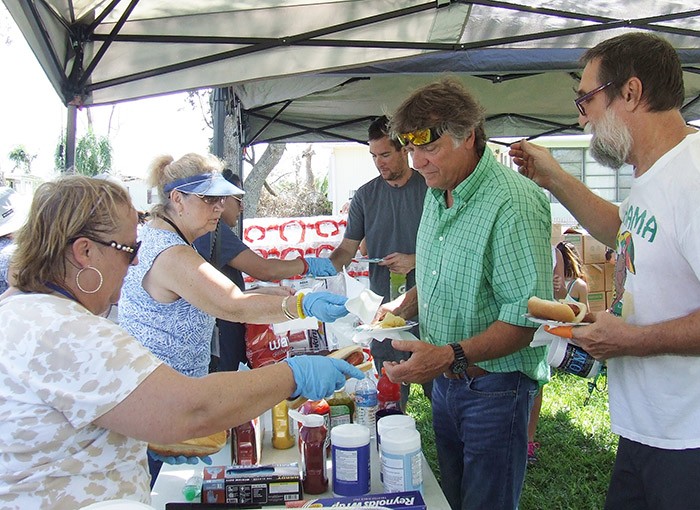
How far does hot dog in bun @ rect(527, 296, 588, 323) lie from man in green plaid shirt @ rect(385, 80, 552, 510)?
12 centimetres

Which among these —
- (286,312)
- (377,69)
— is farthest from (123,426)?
(377,69)

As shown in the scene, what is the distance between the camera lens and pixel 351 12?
155 inches

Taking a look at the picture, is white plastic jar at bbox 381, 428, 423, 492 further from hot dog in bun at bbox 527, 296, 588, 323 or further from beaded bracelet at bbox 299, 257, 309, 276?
beaded bracelet at bbox 299, 257, 309, 276

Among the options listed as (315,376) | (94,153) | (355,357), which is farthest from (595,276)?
(94,153)

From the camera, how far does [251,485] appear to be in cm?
166

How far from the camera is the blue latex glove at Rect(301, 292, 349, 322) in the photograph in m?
2.37

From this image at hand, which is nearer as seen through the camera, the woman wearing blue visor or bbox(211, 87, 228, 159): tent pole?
the woman wearing blue visor

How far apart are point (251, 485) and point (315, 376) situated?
0.40 m

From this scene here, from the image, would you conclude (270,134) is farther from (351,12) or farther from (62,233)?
(62,233)

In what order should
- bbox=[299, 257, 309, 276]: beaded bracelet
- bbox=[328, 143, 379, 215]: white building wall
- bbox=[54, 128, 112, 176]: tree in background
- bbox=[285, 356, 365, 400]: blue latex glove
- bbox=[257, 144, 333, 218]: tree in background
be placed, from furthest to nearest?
bbox=[328, 143, 379, 215]: white building wall
bbox=[257, 144, 333, 218]: tree in background
bbox=[54, 128, 112, 176]: tree in background
bbox=[299, 257, 309, 276]: beaded bracelet
bbox=[285, 356, 365, 400]: blue latex glove

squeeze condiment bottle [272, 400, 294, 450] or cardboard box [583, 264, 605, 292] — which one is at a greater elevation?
squeeze condiment bottle [272, 400, 294, 450]

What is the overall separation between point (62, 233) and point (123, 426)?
19.0 inches

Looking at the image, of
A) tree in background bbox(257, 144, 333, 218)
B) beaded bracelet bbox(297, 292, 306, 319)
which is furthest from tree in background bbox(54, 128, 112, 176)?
beaded bracelet bbox(297, 292, 306, 319)

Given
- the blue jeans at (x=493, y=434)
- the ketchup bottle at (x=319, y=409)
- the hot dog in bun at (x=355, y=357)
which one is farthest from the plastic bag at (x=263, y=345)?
the blue jeans at (x=493, y=434)
